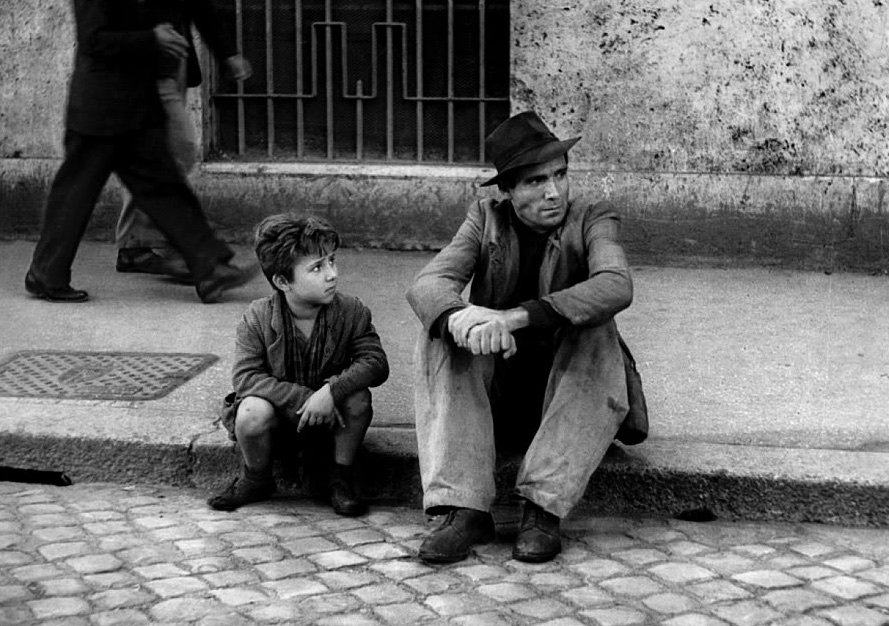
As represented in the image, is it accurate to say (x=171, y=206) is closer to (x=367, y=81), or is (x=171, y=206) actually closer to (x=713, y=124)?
(x=367, y=81)

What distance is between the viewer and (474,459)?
4.35 meters

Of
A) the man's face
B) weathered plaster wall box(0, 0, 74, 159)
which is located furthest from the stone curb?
weathered plaster wall box(0, 0, 74, 159)

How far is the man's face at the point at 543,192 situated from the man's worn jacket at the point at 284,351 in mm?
613

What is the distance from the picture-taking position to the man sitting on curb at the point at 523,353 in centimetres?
430

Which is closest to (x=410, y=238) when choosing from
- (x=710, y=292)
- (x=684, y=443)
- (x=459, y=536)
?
(x=710, y=292)

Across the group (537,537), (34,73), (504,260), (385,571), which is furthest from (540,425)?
(34,73)

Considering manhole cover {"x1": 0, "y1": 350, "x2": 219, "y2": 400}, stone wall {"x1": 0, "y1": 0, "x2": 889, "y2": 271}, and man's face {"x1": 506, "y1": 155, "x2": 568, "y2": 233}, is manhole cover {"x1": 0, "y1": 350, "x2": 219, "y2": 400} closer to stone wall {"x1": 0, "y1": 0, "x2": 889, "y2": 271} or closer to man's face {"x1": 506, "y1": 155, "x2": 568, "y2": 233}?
man's face {"x1": 506, "y1": 155, "x2": 568, "y2": 233}

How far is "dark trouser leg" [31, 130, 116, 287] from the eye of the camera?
7016 mm

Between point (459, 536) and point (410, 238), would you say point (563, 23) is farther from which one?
point (459, 536)

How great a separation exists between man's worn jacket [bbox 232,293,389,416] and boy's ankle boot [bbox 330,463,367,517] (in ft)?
0.76

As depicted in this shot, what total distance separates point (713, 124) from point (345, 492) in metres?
3.86

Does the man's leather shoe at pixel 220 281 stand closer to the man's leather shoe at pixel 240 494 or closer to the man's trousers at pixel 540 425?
the man's leather shoe at pixel 240 494

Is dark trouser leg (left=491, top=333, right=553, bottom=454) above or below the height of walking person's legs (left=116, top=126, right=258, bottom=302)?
below

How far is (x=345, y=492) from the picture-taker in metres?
4.68
